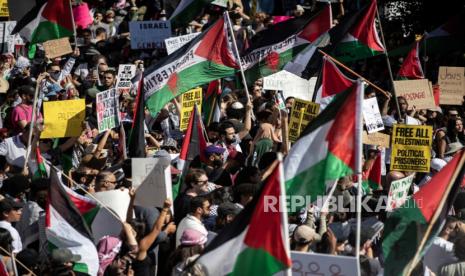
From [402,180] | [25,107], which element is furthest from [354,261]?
[25,107]

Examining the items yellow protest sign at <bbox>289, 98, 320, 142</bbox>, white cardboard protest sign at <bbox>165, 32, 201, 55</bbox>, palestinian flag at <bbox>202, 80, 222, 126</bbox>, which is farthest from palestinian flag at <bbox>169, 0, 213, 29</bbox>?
yellow protest sign at <bbox>289, 98, 320, 142</bbox>

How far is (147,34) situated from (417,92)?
5167 mm

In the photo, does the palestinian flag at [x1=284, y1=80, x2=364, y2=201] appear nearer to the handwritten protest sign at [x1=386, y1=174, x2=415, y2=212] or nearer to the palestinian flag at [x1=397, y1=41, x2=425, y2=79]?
the handwritten protest sign at [x1=386, y1=174, x2=415, y2=212]

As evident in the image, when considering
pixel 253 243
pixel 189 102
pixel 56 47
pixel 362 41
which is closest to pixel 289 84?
pixel 362 41

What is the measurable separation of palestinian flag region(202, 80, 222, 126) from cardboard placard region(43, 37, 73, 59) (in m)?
2.58

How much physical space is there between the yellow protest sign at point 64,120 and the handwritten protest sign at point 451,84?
18.1ft

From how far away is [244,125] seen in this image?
15.6 metres

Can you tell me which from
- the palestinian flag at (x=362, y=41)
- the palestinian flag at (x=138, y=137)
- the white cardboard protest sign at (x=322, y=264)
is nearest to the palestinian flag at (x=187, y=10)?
the palestinian flag at (x=362, y=41)

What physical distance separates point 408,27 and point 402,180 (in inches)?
361

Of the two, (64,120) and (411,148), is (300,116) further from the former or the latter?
(64,120)

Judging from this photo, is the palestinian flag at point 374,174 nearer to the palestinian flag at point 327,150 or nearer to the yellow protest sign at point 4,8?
the palestinian flag at point 327,150

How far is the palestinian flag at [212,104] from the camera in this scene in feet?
55.2

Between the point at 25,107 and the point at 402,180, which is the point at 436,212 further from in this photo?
the point at 25,107

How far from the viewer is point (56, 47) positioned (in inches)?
734
